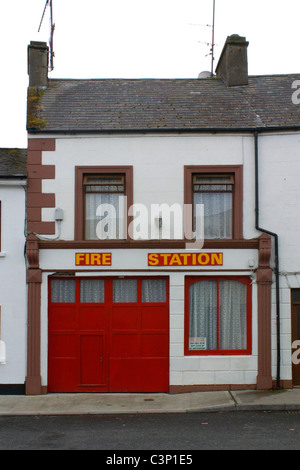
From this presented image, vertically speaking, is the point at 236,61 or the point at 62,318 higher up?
the point at 236,61

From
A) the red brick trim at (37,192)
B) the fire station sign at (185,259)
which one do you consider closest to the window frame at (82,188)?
the red brick trim at (37,192)

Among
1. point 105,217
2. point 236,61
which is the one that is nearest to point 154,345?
point 105,217

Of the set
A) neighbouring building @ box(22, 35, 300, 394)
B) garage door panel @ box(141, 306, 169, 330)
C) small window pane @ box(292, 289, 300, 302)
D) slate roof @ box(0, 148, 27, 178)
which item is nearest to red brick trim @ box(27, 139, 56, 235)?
neighbouring building @ box(22, 35, 300, 394)

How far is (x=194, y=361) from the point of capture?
1384cm

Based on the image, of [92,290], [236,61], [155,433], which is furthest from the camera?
[236,61]

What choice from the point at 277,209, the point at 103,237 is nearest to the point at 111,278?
the point at 103,237

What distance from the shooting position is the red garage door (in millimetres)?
13977

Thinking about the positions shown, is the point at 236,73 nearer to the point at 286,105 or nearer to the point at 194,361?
the point at 286,105

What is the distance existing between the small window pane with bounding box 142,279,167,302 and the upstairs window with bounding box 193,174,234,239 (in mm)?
1727

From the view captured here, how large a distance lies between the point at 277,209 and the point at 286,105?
9.66ft

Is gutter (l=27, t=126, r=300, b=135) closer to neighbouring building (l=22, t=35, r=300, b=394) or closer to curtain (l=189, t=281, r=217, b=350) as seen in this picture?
neighbouring building (l=22, t=35, r=300, b=394)

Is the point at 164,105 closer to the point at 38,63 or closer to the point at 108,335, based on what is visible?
the point at 38,63

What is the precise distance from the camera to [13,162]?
14914mm

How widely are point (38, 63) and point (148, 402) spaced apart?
9.38m
